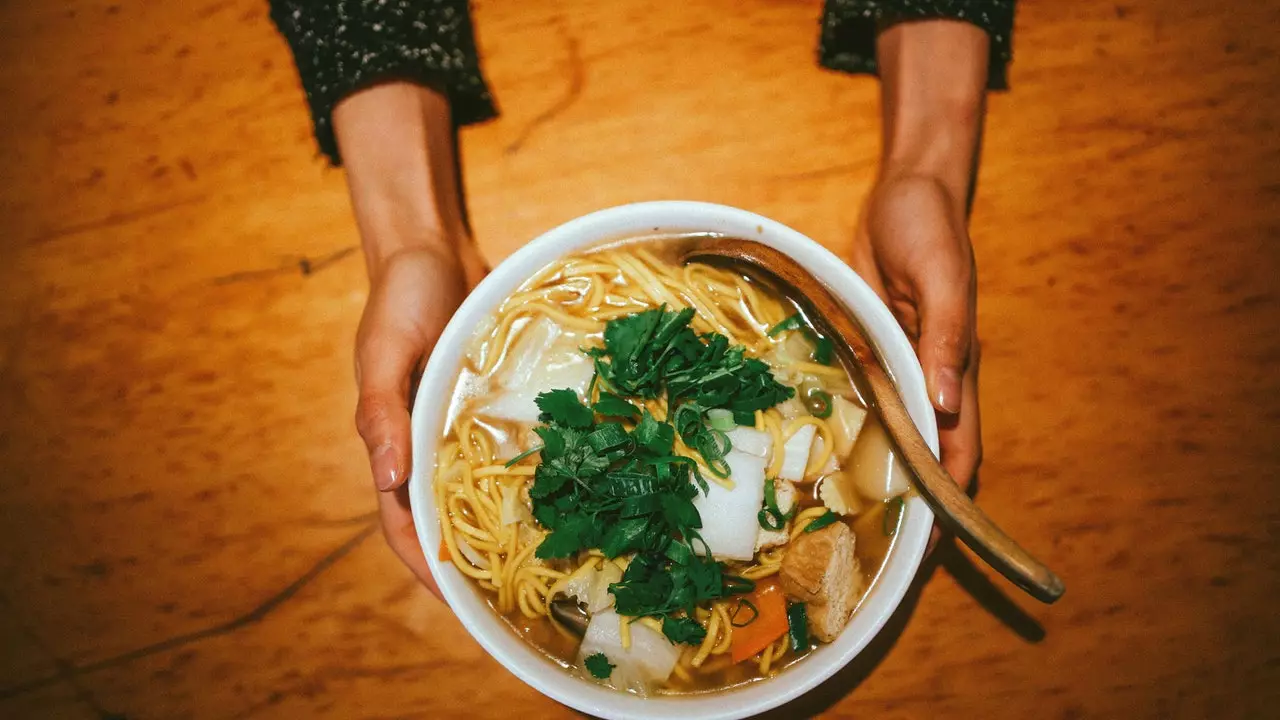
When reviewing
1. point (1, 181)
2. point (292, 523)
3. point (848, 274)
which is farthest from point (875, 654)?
point (1, 181)

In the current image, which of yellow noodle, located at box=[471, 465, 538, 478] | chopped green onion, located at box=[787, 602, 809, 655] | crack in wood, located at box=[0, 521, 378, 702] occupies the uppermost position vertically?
yellow noodle, located at box=[471, 465, 538, 478]

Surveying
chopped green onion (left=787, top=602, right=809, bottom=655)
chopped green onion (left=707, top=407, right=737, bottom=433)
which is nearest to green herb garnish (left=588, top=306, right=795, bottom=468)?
chopped green onion (left=707, top=407, right=737, bottom=433)

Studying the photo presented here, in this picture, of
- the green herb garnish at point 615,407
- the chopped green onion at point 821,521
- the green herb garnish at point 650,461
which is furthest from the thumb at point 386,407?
the chopped green onion at point 821,521

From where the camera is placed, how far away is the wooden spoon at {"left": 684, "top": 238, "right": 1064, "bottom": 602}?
3.76 ft

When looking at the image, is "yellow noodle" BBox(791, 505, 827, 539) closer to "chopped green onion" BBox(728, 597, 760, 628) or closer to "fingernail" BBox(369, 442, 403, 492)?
"chopped green onion" BBox(728, 597, 760, 628)

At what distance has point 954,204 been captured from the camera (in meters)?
1.65

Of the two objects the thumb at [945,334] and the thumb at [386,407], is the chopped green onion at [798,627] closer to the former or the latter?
the thumb at [945,334]

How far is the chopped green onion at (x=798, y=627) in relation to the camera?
141 cm

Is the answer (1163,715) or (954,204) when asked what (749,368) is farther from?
(1163,715)

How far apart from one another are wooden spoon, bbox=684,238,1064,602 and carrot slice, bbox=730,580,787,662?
0.37 m

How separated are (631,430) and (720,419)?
18cm

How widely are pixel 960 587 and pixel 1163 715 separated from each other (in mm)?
546

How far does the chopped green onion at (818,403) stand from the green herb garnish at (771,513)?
182 mm

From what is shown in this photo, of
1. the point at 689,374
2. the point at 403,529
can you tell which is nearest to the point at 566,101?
the point at 689,374
